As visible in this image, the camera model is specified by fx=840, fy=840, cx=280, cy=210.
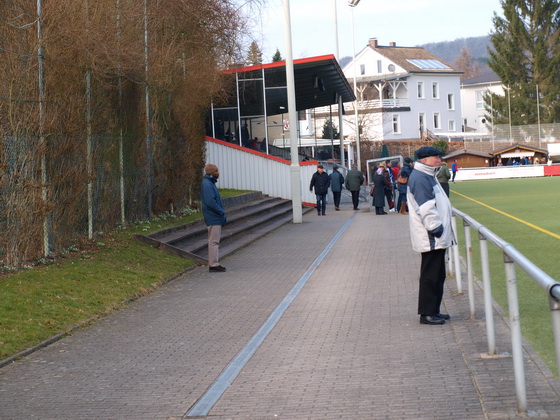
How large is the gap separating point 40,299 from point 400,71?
86.1 meters

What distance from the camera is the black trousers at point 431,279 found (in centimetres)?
881

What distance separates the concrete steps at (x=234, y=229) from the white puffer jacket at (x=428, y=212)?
25.7 feet

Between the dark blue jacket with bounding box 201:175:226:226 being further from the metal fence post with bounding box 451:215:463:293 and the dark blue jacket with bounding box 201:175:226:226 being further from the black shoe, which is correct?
the black shoe

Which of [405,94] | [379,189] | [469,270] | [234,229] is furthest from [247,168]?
→ [405,94]

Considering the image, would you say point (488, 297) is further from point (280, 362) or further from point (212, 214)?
point (212, 214)

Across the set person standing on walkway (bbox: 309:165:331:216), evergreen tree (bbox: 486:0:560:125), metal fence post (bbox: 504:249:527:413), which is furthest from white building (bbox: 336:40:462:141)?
metal fence post (bbox: 504:249:527:413)

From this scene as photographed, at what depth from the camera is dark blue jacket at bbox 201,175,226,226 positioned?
14969 millimetres

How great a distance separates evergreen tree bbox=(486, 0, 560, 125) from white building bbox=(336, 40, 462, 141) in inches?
410

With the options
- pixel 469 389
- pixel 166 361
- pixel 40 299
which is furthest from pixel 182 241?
pixel 469 389

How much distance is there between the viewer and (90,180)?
1498cm

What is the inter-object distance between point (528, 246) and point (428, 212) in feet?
27.3

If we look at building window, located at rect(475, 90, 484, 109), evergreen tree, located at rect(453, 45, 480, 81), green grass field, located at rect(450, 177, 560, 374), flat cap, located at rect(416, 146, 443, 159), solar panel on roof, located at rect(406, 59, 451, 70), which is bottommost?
green grass field, located at rect(450, 177, 560, 374)

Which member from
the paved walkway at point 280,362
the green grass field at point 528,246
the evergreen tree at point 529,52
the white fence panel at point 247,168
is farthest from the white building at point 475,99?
the paved walkway at point 280,362

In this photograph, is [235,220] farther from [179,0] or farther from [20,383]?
[20,383]
